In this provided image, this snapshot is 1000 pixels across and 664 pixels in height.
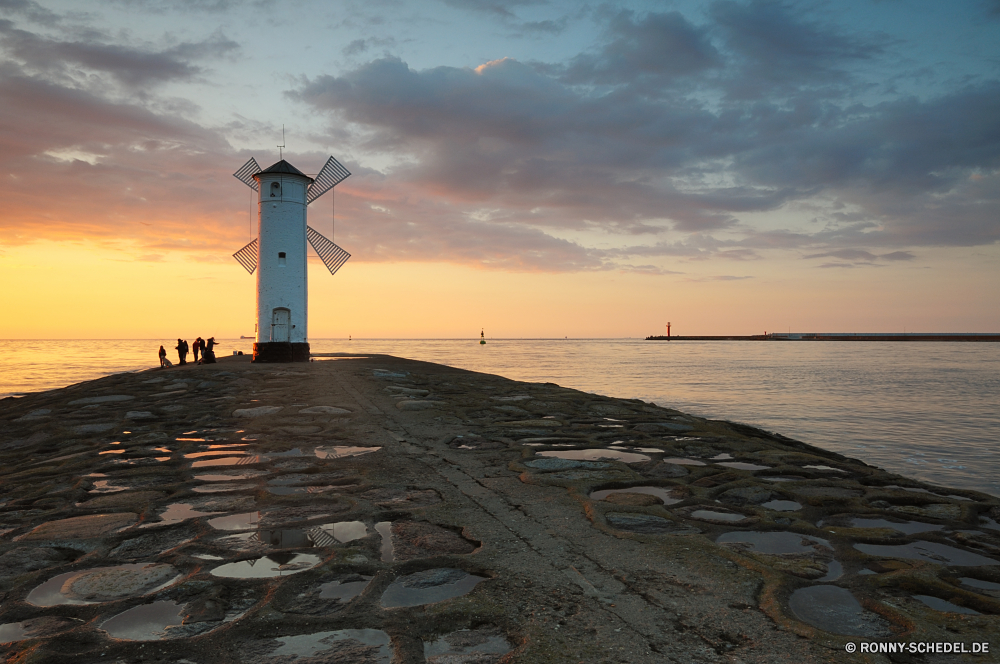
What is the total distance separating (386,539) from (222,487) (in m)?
2.86

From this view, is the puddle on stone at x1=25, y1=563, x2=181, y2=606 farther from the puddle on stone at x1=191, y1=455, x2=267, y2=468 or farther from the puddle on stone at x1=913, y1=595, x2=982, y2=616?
the puddle on stone at x1=913, y1=595, x2=982, y2=616

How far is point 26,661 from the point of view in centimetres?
302

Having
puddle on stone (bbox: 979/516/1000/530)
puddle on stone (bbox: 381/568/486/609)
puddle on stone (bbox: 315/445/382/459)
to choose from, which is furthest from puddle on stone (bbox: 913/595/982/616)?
puddle on stone (bbox: 315/445/382/459)

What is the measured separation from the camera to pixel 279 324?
25.5m

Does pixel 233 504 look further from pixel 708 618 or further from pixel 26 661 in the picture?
pixel 708 618

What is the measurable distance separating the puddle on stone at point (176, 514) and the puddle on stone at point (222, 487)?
19.5 inches

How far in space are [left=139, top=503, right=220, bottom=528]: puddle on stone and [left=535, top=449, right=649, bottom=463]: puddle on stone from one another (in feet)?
15.0

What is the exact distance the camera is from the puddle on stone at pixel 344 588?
3.88 metres

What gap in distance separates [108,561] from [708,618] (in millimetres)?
4451

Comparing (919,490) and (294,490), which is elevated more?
(294,490)

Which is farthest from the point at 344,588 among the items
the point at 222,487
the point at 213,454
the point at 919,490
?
the point at 919,490

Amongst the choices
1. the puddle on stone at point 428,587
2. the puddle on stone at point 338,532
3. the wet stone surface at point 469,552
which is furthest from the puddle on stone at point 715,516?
the puddle on stone at point 338,532

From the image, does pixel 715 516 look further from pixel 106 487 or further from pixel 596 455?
pixel 106 487

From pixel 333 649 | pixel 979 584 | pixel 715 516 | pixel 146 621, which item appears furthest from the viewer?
pixel 715 516
